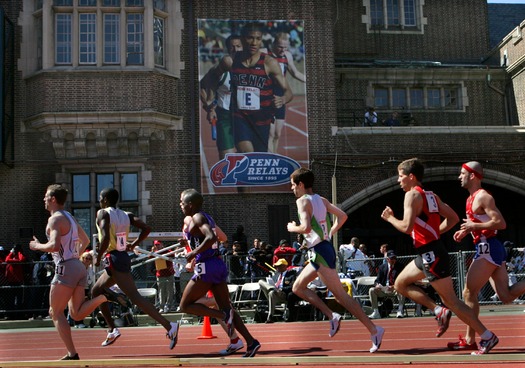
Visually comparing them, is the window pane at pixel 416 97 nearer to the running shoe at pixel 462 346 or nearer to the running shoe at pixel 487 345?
the running shoe at pixel 462 346

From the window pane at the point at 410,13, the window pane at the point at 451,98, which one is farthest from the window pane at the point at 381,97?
the window pane at the point at 410,13

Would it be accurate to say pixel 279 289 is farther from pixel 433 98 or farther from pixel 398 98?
pixel 433 98

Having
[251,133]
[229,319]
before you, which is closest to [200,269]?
[229,319]

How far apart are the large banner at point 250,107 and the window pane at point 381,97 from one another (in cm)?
473

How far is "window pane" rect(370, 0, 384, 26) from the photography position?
33.8 m

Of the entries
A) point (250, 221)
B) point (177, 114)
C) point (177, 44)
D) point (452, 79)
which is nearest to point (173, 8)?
point (177, 44)

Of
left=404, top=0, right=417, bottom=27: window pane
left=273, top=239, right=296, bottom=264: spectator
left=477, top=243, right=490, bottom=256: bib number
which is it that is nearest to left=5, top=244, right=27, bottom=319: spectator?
left=273, top=239, right=296, bottom=264: spectator

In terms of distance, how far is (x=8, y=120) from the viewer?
86.9 ft

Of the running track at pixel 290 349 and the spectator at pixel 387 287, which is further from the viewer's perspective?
the spectator at pixel 387 287

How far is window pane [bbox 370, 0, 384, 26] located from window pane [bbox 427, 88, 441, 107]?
3.93 metres

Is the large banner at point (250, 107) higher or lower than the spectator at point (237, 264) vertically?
higher

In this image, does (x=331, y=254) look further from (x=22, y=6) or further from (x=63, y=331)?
(x=22, y=6)

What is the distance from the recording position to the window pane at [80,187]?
26.8 metres

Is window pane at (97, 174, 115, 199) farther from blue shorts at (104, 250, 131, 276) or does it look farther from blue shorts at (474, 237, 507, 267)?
blue shorts at (474, 237, 507, 267)
